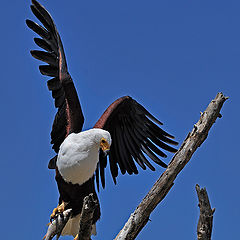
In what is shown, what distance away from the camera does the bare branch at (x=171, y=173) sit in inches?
187

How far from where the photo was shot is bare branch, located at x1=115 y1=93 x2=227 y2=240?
4758mm

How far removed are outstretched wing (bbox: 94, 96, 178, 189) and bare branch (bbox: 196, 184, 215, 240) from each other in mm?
2613

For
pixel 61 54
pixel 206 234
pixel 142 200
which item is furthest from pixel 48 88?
pixel 206 234

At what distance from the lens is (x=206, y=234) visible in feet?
13.3

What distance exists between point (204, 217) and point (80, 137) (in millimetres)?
2283

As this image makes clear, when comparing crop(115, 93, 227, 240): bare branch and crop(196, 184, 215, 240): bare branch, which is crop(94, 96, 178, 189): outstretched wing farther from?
crop(196, 184, 215, 240): bare branch

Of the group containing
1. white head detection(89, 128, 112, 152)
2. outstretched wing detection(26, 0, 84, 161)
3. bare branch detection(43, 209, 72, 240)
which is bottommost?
bare branch detection(43, 209, 72, 240)

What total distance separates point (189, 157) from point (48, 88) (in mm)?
2807

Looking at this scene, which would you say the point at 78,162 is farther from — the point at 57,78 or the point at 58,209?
the point at 57,78

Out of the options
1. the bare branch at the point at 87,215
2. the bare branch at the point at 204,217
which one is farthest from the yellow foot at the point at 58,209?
the bare branch at the point at 204,217

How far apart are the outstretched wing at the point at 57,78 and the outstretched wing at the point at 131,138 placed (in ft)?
1.77

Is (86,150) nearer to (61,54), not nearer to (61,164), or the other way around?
(61,164)

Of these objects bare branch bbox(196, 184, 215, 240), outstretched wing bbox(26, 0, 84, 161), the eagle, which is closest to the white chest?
the eagle

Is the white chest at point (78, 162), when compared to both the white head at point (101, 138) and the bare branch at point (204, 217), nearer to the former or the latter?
the white head at point (101, 138)
